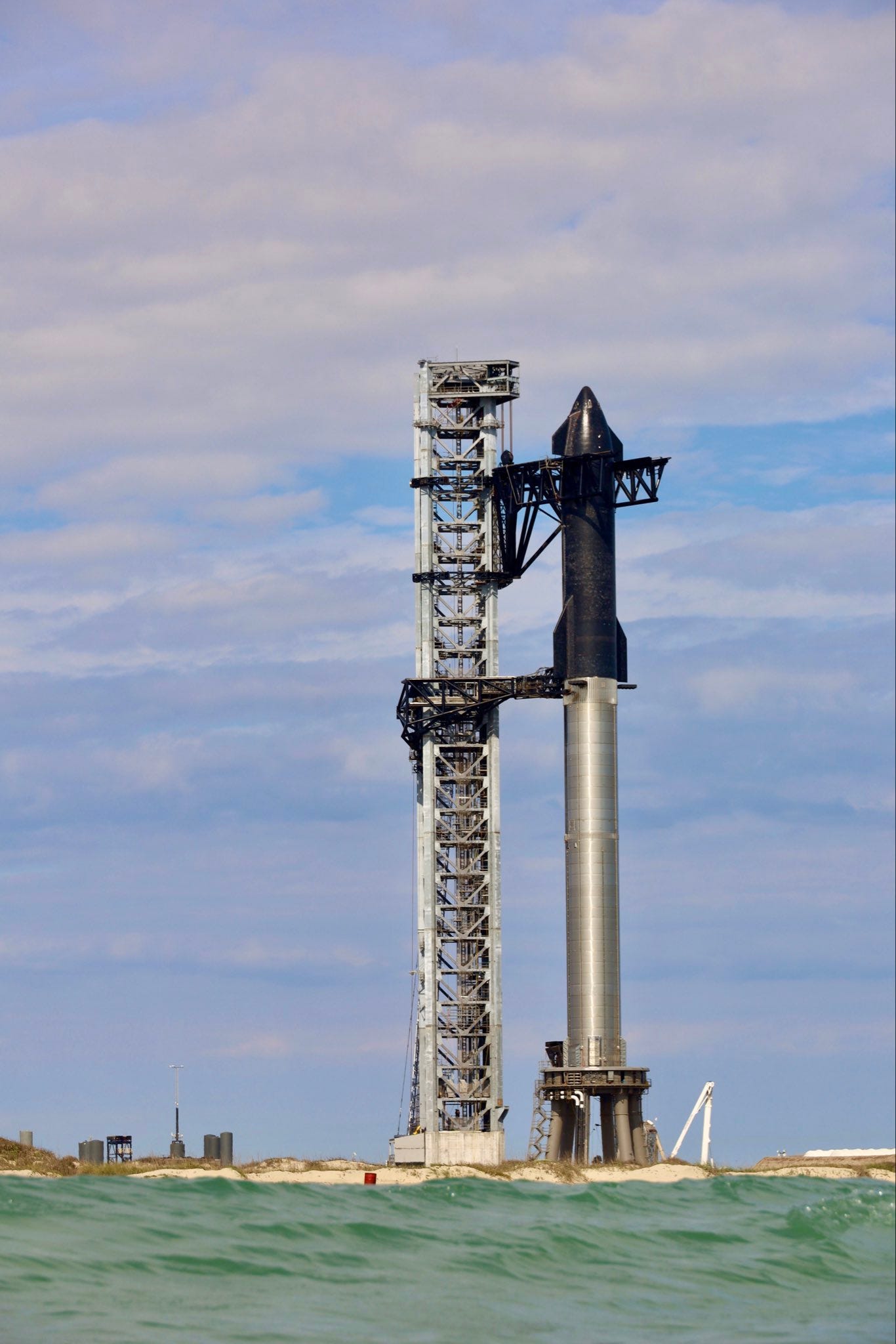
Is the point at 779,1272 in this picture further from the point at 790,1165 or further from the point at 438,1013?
the point at 438,1013

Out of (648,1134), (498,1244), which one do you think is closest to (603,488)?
(648,1134)

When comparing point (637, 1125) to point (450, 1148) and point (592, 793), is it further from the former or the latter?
point (592, 793)

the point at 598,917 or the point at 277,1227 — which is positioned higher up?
the point at 598,917

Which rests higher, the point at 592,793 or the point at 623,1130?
the point at 592,793

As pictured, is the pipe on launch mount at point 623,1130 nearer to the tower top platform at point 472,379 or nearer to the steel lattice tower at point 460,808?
the steel lattice tower at point 460,808

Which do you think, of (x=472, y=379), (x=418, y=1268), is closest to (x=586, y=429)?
(x=472, y=379)

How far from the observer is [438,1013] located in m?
106

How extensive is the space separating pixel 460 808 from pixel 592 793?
8.21 metres

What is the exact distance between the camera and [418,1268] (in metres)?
40.3

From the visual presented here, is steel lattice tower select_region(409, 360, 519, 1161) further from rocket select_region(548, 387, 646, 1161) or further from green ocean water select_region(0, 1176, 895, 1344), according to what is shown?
green ocean water select_region(0, 1176, 895, 1344)

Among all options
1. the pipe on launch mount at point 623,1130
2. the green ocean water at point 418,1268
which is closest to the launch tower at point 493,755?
the pipe on launch mount at point 623,1130

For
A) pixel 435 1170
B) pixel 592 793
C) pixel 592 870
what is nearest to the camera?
pixel 435 1170

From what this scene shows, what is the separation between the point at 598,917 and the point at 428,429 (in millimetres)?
28594

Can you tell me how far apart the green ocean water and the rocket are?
46893 mm
